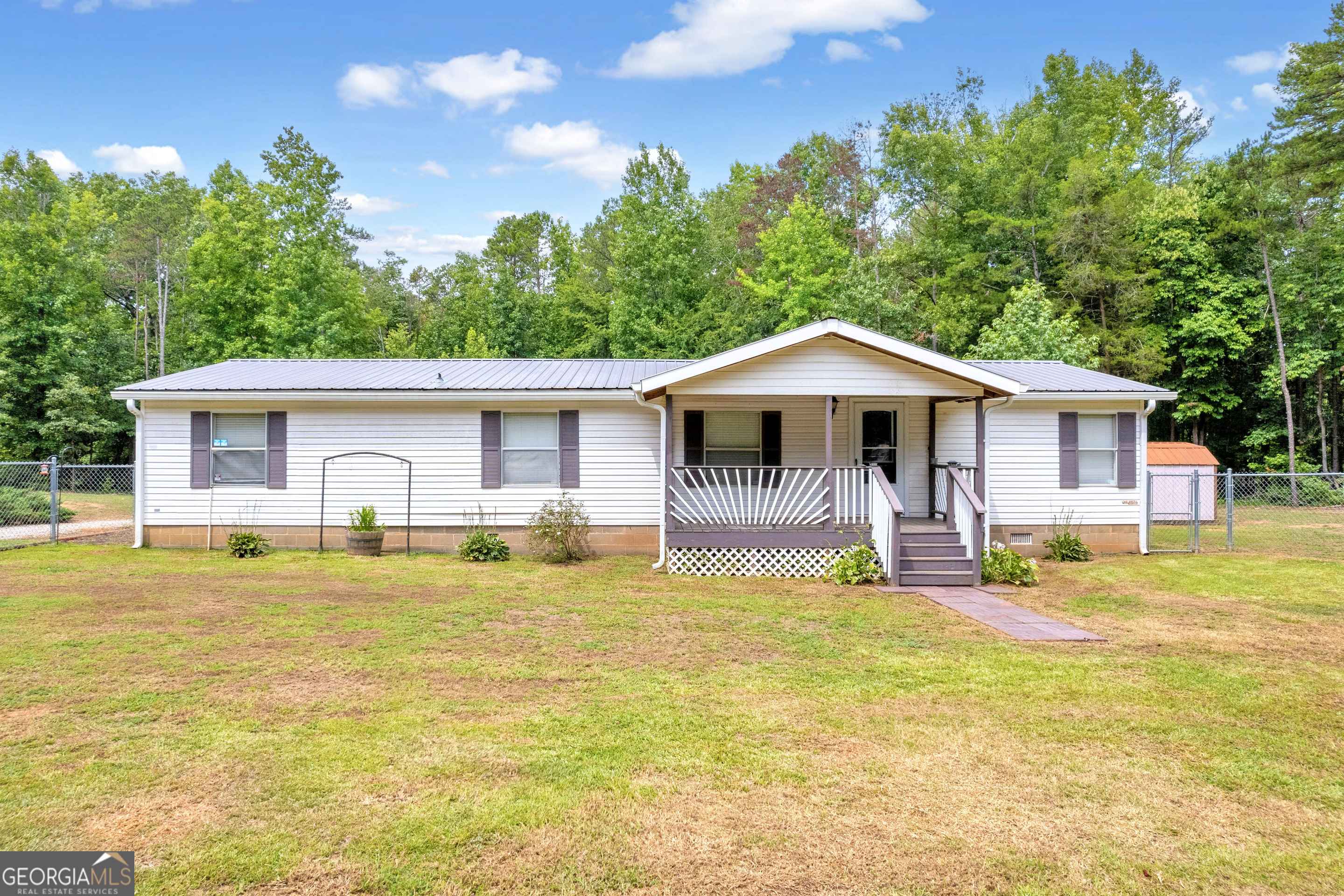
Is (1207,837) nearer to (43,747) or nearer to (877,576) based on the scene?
(43,747)

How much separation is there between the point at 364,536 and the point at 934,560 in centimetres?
892

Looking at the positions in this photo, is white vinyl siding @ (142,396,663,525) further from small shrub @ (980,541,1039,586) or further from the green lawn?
small shrub @ (980,541,1039,586)

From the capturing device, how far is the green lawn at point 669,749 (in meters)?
3.18

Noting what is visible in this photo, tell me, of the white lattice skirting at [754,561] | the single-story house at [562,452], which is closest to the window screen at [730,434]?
the single-story house at [562,452]

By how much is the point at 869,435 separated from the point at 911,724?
886cm

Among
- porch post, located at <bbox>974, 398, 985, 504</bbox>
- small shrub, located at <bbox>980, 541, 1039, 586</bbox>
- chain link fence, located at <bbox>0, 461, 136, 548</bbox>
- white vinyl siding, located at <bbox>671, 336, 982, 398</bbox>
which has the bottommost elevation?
small shrub, located at <bbox>980, 541, 1039, 586</bbox>

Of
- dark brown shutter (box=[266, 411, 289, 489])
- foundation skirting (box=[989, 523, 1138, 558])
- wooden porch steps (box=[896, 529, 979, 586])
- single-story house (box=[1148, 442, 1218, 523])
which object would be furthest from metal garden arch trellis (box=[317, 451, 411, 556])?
single-story house (box=[1148, 442, 1218, 523])

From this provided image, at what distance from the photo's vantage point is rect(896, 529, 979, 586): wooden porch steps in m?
10.4

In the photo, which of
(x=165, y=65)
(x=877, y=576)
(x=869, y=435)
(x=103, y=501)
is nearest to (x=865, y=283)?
(x=869, y=435)

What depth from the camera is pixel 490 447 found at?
42.0ft

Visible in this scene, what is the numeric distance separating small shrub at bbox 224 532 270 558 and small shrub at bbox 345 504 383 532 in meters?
1.38

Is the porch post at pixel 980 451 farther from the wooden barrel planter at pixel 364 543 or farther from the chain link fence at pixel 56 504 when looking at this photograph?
the chain link fence at pixel 56 504

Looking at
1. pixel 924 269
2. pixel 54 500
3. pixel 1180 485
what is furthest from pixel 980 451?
pixel 924 269

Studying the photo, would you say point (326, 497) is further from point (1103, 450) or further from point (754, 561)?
point (1103, 450)
